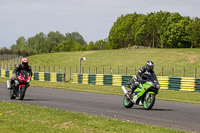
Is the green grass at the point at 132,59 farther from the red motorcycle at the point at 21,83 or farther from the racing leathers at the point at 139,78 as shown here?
the racing leathers at the point at 139,78

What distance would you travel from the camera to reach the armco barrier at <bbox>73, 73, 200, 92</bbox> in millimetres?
27359

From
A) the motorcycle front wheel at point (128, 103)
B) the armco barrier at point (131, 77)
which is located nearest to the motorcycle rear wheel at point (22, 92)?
the motorcycle front wheel at point (128, 103)

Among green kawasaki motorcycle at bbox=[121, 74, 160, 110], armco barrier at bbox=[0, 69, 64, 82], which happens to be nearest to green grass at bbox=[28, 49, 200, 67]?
armco barrier at bbox=[0, 69, 64, 82]

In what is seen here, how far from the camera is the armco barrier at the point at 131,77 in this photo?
27359 mm

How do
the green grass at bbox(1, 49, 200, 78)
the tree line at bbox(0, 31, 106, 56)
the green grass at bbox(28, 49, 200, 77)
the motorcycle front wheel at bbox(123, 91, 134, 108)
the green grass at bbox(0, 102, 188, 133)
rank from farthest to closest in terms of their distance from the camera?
1. the tree line at bbox(0, 31, 106, 56)
2. the green grass at bbox(28, 49, 200, 77)
3. the green grass at bbox(1, 49, 200, 78)
4. the motorcycle front wheel at bbox(123, 91, 134, 108)
5. the green grass at bbox(0, 102, 188, 133)

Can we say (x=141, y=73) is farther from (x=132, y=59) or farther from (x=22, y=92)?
(x=132, y=59)

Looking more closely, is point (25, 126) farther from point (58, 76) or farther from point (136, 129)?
point (58, 76)

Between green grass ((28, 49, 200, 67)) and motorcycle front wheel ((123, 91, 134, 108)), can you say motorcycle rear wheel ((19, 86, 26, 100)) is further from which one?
green grass ((28, 49, 200, 67))

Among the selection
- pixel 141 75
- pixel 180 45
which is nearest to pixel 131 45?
pixel 180 45

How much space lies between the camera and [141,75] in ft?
43.9

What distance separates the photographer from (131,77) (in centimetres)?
3091

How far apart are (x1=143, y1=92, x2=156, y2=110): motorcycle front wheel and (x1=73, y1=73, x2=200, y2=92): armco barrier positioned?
1430 centimetres

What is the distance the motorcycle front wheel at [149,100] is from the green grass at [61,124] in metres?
2.90

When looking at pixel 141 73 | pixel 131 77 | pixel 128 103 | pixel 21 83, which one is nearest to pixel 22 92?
pixel 21 83
